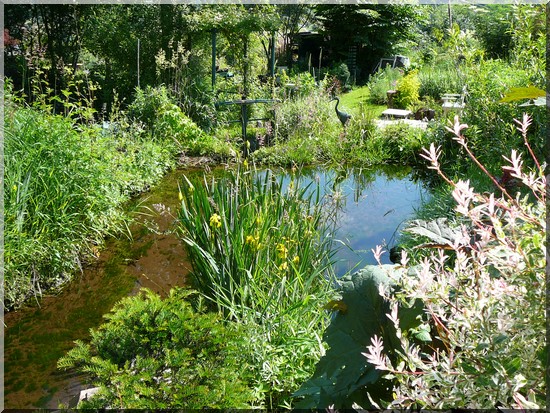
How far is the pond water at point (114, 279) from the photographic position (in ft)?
9.72

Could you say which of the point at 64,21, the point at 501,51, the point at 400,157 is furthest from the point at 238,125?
the point at 501,51

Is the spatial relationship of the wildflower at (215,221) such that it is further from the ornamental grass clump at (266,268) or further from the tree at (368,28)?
the tree at (368,28)

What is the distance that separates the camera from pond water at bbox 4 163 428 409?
117 inches

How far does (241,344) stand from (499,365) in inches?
65.0

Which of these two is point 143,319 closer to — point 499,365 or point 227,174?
point 499,365

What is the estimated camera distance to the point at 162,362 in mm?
1750

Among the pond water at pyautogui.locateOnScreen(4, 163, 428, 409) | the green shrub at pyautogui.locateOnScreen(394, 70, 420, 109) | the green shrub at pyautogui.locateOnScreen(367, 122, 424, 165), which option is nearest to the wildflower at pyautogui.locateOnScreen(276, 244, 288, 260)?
the pond water at pyautogui.locateOnScreen(4, 163, 428, 409)

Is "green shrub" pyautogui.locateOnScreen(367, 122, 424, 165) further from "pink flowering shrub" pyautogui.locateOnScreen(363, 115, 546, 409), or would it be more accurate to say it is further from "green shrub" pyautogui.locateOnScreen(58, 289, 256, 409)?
"pink flowering shrub" pyautogui.locateOnScreen(363, 115, 546, 409)

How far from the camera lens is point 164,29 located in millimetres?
10102

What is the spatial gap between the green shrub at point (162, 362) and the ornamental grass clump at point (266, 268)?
1.90 feet

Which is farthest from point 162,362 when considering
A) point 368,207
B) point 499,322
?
point 368,207

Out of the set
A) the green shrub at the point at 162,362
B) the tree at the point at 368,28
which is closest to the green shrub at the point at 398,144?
the green shrub at the point at 162,362

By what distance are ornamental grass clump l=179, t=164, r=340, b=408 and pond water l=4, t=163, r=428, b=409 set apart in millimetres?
258

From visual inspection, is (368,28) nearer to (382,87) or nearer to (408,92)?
(382,87)
